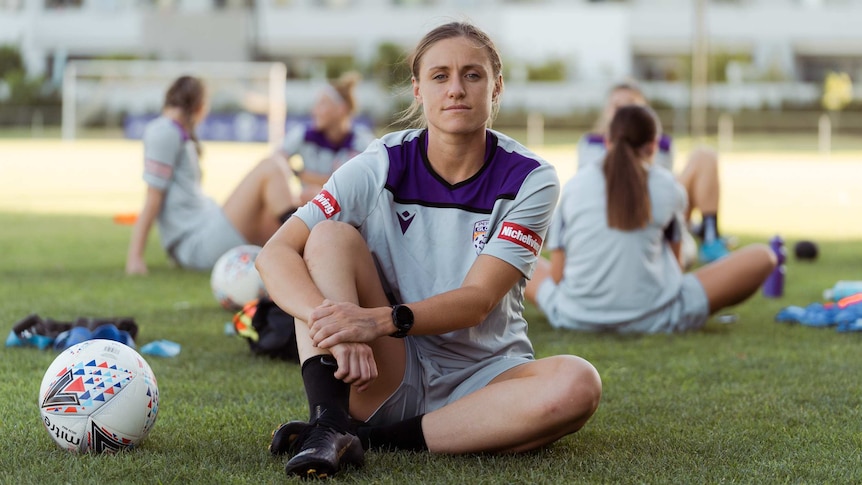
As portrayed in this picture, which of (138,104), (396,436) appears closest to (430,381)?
(396,436)

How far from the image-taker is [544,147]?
35.6 metres

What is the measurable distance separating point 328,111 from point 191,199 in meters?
1.42

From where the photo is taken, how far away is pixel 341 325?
3229 mm

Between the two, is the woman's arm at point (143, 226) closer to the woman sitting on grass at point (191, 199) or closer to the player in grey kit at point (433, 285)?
the woman sitting on grass at point (191, 199)

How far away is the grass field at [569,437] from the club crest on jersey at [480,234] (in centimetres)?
69

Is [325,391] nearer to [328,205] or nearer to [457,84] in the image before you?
[328,205]

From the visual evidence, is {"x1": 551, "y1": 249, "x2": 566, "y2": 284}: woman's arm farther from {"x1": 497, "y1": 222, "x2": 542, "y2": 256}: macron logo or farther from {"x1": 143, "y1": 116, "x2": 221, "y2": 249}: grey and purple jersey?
{"x1": 143, "y1": 116, "x2": 221, "y2": 249}: grey and purple jersey

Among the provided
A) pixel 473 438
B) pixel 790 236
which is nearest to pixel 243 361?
pixel 473 438

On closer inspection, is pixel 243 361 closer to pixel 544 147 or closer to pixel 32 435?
pixel 32 435

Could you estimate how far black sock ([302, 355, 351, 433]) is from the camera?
10.8ft

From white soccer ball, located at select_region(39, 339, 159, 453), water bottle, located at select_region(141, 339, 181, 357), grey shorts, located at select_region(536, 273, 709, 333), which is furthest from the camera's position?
grey shorts, located at select_region(536, 273, 709, 333)

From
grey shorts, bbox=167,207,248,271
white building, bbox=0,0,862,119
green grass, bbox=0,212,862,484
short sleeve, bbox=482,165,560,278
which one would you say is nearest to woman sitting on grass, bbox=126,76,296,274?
grey shorts, bbox=167,207,248,271

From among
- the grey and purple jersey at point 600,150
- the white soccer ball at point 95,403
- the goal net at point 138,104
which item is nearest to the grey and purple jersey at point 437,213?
the white soccer ball at point 95,403

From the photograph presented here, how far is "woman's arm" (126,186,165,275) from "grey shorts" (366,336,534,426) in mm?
5113
